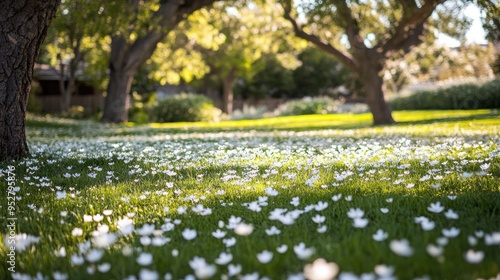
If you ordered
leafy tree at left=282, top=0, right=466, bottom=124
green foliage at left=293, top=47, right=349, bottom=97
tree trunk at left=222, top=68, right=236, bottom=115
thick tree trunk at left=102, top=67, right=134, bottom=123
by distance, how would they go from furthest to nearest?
1. green foliage at left=293, top=47, right=349, bottom=97
2. tree trunk at left=222, top=68, right=236, bottom=115
3. thick tree trunk at left=102, top=67, right=134, bottom=123
4. leafy tree at left=282, top=0, right=466, bottom=124

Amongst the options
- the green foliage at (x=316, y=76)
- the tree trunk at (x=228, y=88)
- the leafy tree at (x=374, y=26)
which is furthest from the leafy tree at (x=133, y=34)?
the green foliage at (x=316, y=76)

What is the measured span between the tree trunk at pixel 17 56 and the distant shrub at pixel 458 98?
2825 cm

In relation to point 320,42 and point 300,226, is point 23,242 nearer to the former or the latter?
point 300,226

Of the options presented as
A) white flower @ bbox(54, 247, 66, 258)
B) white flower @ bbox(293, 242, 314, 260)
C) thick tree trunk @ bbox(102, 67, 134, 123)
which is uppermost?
thick tree trunk @ bbox(102, 67, 134, 123)

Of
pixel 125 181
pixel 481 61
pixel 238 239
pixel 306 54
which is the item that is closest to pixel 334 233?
pixel 238 239

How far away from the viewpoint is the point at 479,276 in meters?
1.91

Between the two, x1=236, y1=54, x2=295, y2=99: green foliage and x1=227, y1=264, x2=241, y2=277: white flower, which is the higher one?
x1=236, y1=54, x2=295, y2=99: green foliage

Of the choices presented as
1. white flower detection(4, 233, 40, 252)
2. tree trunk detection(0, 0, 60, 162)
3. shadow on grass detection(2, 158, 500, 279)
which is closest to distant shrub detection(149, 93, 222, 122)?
tree trunk detection(0, 0, 60, 162)

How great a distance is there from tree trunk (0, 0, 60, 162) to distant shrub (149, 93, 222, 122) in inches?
956

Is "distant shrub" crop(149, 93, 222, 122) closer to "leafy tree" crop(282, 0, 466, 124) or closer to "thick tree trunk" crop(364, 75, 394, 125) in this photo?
"leafy tree" crop(282, 0, 466, 124)

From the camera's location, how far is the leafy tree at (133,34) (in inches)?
568

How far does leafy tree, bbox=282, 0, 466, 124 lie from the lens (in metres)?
16.2

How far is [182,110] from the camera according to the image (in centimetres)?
3156

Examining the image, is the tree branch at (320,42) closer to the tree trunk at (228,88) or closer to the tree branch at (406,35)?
the tree branch at (406,35)
